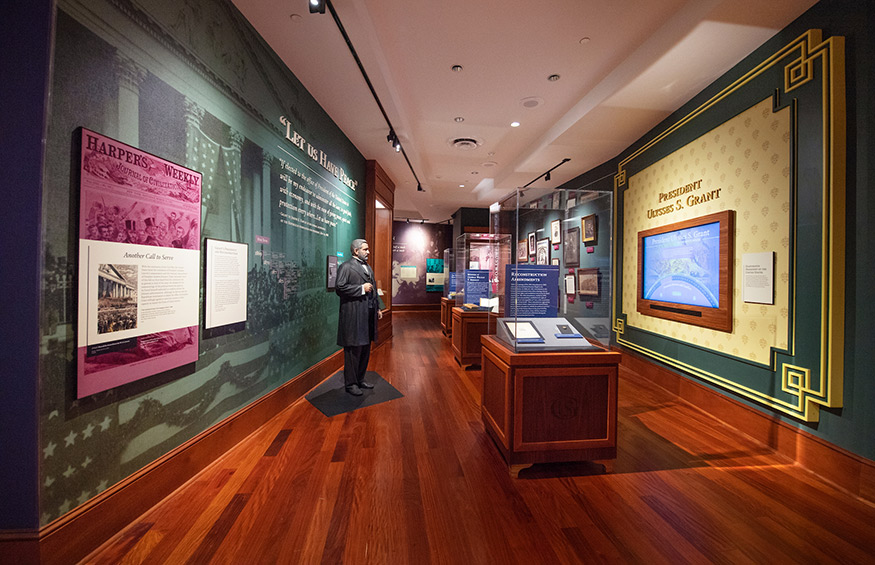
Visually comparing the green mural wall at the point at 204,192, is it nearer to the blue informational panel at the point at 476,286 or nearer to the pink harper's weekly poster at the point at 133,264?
the pink harper's weekly poster at the point at 133,264

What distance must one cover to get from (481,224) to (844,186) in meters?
8.11

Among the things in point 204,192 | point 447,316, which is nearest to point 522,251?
point 204,192

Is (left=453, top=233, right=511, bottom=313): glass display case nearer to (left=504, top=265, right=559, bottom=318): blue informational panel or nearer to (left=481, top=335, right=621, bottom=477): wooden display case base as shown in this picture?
(left=504, top=265, right=559, bottom=318): blue informational panel

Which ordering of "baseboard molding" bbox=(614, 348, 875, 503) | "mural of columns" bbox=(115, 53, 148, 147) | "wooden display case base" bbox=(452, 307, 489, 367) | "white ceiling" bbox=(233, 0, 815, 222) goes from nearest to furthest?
"mural of columns" bbox=(115, 53, 148, 147) < "baseboard molding" bbox=(614, 348, 875, 503) < "white ceiling" bbox=(233, 0, 815, 222) < "wooden display case base" bbox=(452, 307, 489, 367)

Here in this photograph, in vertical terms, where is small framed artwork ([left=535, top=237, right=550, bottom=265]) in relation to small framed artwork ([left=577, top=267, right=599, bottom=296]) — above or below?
above

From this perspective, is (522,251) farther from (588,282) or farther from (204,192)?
(204,192)

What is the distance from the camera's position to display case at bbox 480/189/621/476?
2.21m

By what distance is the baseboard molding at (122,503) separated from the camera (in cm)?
135

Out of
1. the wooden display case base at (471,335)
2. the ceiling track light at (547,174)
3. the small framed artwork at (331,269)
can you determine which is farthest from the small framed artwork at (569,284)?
the ceiling track light at (547,174)

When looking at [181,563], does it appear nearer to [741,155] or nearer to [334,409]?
[334,409]

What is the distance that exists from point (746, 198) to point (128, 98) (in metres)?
4.48

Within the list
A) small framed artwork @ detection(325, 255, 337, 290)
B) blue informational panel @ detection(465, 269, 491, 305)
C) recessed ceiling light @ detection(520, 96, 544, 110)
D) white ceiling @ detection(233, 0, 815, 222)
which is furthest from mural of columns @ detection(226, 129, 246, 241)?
blue informational panel @ detection(465, 269, 491, 305)

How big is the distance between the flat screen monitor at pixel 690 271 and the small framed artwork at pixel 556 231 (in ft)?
5.39

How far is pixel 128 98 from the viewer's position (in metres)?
1.72
